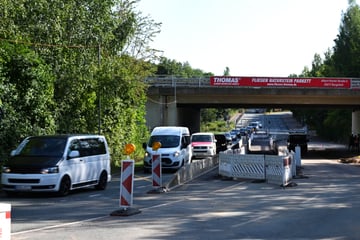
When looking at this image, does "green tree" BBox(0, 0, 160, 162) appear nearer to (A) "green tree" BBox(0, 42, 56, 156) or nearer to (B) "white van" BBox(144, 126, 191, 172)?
(A) "green tree" BBox(0, 42, 56, 156)

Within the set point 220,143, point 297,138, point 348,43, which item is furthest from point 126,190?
point 348,43

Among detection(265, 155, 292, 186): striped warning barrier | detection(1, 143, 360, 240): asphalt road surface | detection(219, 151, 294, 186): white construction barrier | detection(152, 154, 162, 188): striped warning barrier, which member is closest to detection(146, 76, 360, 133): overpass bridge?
detection(219, 151, 294, 186): white construction barrier

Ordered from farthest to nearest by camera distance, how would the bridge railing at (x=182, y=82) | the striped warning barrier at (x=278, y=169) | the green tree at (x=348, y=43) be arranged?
the green tree at (x=348, y=43) → the bridge railing at (x=182, y=82) → the striped warning barrier at (x=278, y=169)

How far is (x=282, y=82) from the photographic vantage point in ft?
168

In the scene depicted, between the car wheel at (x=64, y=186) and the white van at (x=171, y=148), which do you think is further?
the white van at (x=171, y=148)

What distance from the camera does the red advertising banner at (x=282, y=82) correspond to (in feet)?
167

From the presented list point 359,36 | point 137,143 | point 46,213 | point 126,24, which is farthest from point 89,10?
point 359,36

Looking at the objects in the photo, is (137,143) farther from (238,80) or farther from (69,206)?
(69,206)

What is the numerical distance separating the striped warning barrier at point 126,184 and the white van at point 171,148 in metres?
13.8

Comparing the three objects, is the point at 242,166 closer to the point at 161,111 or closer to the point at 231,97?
the point at 161,111

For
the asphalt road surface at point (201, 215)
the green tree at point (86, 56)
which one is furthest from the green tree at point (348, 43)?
the asphalt road surface at point (201, 215)

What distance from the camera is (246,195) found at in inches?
676

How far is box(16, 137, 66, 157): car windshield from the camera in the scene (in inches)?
669

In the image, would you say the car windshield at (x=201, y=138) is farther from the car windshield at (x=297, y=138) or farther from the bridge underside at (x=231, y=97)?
the car windshield at (x=297, y=138)
